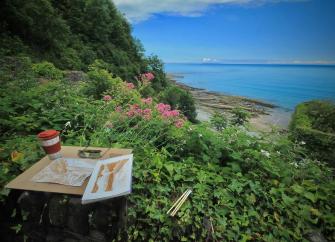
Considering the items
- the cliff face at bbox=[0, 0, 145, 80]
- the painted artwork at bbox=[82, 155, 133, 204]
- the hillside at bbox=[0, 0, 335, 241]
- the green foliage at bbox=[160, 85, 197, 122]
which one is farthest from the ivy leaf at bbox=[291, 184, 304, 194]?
the green foliage at bbox=[160, 85, 197, 122]

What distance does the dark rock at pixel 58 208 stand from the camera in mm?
1517

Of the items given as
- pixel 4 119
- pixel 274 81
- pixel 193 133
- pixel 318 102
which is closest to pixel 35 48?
pixel 4 119

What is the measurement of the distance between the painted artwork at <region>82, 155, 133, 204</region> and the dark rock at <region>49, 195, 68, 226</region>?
329 millimetres

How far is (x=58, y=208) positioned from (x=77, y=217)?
0.49 feet

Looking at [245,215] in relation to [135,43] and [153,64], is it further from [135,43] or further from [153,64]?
[135,43]

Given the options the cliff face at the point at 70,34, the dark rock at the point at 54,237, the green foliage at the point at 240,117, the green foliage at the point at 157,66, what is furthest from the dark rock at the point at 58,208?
the green foliage at the point at 157,66

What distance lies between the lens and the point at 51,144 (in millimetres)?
1686

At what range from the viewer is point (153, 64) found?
28047 mm

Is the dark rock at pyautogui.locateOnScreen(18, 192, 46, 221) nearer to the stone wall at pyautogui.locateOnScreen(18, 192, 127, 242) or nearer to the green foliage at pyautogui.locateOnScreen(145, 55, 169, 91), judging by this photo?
the stone wall at pyautogui.locateOnScreen(18, 192, 127, 242)

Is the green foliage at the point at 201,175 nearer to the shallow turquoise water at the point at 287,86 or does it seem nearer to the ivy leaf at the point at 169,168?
the ivy leaf at the point at 169,168

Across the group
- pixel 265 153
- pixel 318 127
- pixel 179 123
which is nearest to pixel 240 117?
pixel 265 153

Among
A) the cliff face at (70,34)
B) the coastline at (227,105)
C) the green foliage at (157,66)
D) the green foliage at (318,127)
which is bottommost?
the coastline at (227,105)

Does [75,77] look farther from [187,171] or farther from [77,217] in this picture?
[77,217]

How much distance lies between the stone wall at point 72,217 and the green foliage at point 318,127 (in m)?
6.96
